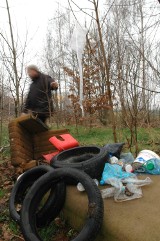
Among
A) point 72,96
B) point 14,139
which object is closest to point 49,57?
point 72,96

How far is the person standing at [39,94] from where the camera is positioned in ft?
17.2

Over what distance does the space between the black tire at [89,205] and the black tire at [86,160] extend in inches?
17.5

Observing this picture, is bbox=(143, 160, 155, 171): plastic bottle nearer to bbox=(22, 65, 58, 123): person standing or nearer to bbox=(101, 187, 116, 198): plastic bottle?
bbox=(101, 187, 116, 198): plastic bottle

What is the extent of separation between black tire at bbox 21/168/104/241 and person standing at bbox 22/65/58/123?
9.92ft

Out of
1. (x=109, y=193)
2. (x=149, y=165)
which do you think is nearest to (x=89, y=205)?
(x=109, y=193)

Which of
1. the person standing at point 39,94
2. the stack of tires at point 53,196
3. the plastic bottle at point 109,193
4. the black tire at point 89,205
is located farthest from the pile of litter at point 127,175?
the person standing at point 39,94

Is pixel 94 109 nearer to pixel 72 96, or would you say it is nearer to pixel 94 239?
pixel 72 96

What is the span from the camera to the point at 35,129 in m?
4.54

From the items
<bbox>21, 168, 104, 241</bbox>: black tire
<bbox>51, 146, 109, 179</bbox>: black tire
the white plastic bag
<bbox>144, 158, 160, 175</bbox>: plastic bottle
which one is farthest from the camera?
<bbox>144, 158, 160, 175</bbox>: plastic bottle

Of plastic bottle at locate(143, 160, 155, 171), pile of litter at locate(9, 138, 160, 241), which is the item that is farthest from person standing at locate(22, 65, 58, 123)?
plastic bottle at locate(143, 160, 155, 171)

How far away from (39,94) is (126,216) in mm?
3921

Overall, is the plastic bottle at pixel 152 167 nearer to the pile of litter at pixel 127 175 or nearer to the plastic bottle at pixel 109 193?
the pile of litter at pixel 127 175

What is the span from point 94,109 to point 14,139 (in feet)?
23.7

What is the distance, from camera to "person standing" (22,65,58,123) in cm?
525
